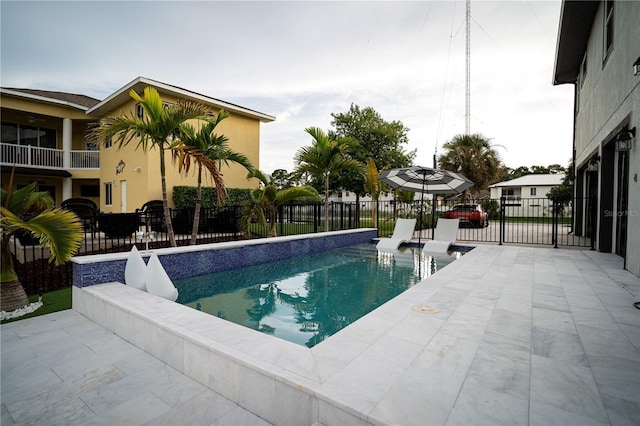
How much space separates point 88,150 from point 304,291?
1697cm

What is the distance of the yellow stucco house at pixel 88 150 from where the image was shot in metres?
13.8

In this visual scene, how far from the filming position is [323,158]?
10.9 metres

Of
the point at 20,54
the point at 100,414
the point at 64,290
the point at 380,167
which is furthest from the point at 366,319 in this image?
the point at 380,167

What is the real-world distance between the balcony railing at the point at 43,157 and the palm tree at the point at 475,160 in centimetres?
2334

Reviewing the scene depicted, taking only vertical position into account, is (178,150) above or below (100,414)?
above

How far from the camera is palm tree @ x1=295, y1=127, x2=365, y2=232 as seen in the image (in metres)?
10.7

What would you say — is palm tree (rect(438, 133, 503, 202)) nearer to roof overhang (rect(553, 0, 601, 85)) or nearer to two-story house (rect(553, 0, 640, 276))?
roof overhang (rect(553, 0, 601, 85))

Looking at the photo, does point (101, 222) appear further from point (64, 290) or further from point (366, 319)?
point (366, 319)

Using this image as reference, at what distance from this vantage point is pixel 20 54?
29.3 ft

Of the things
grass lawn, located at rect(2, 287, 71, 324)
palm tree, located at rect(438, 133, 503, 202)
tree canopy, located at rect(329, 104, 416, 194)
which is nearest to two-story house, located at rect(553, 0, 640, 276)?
grass lawn, located at rect(2, 287, 71, 324)

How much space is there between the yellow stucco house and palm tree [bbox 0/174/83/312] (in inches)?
374

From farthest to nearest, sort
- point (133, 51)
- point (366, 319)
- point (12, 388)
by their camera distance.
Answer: point (133, 51), point (366, 319), point (12, 388)

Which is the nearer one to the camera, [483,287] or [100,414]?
[100,414]

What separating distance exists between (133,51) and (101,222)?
6547 mm
